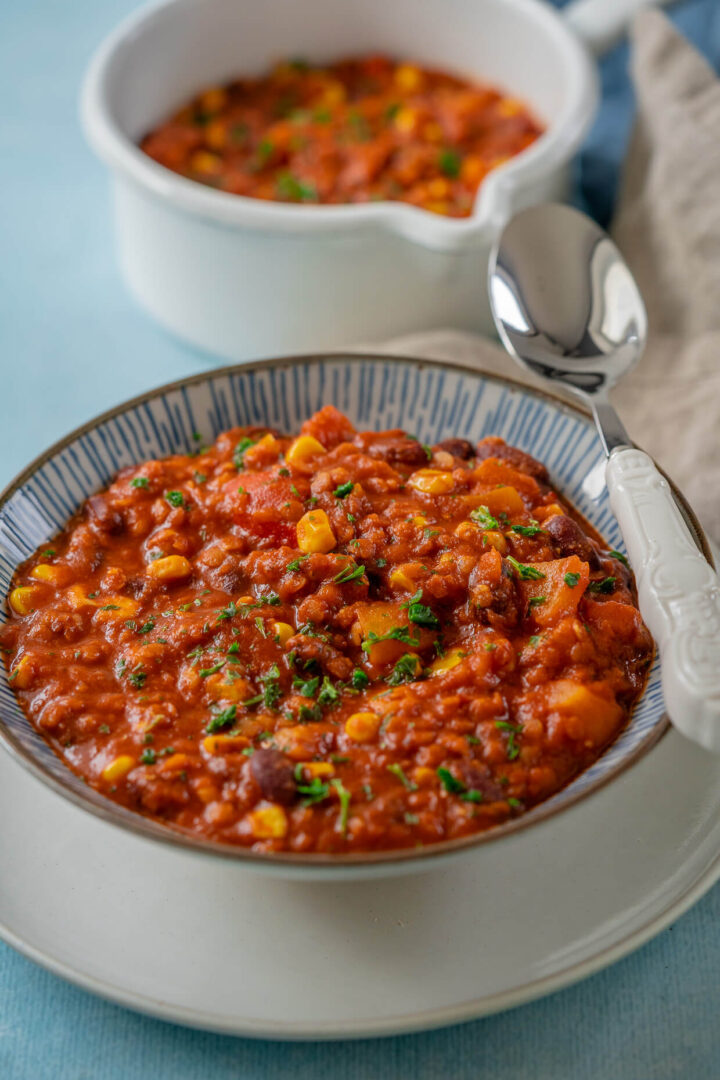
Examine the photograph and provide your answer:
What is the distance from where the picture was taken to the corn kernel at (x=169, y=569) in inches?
134

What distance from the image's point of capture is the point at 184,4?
19.5ft

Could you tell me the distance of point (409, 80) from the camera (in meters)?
6.43

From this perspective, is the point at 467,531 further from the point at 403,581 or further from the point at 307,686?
the point at 307,686

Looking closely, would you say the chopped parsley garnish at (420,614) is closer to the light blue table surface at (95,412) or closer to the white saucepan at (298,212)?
the light blue table surface at (95,412)

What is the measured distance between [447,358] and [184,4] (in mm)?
2609

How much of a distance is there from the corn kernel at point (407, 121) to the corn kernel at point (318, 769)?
13.9 feet

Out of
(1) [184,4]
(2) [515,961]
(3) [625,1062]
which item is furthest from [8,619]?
(1) [184,4]

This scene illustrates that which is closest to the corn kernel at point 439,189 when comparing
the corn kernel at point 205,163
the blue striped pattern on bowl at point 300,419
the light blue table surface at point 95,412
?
the light blue table surface at point 95,412

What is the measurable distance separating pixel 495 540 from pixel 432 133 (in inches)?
136

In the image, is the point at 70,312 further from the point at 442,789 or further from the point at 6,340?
the point at 442,789

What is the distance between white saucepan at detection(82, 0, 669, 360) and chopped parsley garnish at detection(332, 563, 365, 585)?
6.44 feet

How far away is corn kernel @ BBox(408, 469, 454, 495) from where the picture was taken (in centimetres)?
358

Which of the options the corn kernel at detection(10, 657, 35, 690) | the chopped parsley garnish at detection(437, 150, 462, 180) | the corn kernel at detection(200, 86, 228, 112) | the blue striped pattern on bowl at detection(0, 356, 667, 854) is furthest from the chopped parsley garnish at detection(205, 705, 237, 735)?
the corn kernel at detection(200, 86, 228, 112)

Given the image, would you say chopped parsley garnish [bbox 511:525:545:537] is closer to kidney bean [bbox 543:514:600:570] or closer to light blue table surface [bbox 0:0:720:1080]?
kidney bean [bbox 543:514:600:570]
